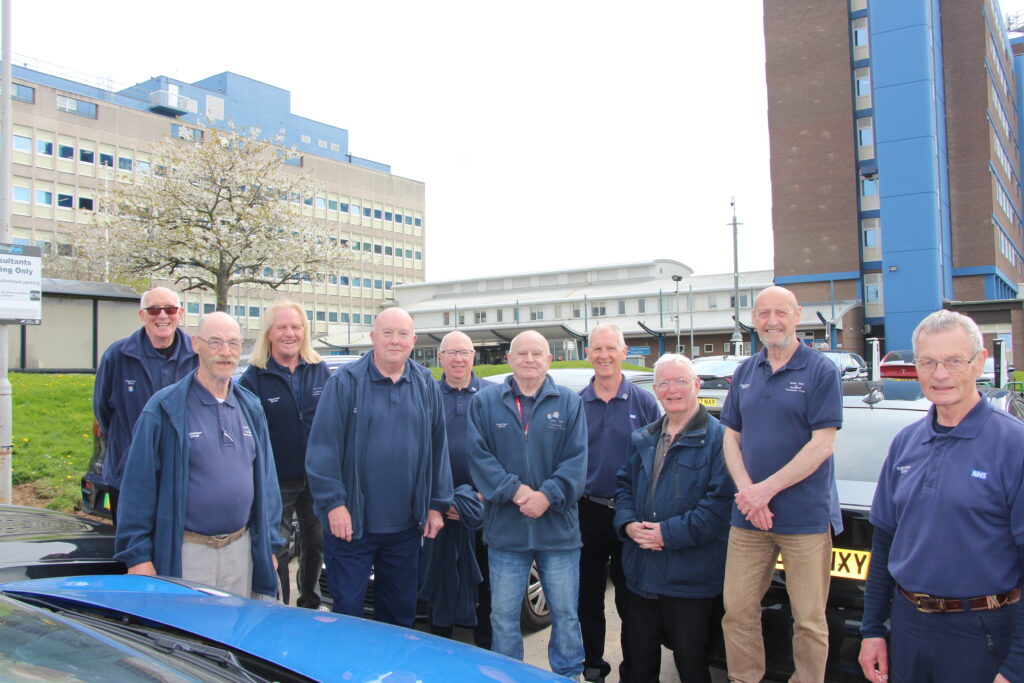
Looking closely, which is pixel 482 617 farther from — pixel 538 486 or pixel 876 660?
pixel 876 660

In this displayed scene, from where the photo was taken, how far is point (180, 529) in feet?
10.6

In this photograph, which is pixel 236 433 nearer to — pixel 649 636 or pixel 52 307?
pixel 649 636

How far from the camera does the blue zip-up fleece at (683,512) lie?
3.58 meters

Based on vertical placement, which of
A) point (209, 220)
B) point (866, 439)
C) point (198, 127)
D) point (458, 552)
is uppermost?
point (198, 127)

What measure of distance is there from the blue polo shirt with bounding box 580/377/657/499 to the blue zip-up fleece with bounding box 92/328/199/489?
2631 millimetres

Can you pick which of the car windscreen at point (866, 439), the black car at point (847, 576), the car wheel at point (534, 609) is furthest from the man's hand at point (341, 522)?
the car windscreen at point (866, 439)

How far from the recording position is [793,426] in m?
3.48

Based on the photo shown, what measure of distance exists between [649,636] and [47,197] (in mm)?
65825

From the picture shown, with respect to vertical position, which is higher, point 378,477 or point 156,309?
point 156,309

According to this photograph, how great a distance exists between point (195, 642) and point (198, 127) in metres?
46.4

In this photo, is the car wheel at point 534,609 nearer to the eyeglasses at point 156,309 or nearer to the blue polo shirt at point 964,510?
the blue polo shirt at point 964,510

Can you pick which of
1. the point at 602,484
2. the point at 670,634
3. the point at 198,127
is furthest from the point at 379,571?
the point at 198,127

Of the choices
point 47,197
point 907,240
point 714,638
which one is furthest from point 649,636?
point 47,197

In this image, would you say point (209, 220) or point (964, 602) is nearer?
point (964, 602)
